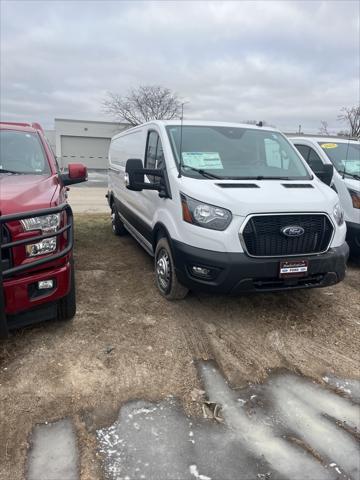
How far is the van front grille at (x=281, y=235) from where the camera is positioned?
3.76 m

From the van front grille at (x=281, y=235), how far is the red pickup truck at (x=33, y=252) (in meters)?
1.70

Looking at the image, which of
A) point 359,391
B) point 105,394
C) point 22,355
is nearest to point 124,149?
point 22,355

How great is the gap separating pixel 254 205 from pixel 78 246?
417 centimetres

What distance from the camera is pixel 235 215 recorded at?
3736 mm

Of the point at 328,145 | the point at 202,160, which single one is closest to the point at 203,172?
the point at 202,160

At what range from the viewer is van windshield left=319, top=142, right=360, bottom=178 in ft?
21.4

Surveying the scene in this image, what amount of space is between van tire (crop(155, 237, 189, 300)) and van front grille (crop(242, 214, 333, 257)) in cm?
97

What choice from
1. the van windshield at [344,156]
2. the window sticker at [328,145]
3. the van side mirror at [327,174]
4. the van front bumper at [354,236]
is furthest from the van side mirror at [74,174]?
the window sticker at [328,145]

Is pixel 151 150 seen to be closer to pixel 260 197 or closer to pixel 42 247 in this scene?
pixel 260 197

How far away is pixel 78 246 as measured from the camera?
277 inches

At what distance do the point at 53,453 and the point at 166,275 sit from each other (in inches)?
94.3

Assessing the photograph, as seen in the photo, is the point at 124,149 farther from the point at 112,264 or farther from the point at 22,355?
the point at 22,355

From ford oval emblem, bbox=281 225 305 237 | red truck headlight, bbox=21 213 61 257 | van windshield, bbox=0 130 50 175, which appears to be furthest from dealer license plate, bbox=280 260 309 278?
van windshield, bbox=0 130 50 175

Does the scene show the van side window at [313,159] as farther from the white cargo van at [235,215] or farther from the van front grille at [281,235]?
the van front grille at [281,235]
